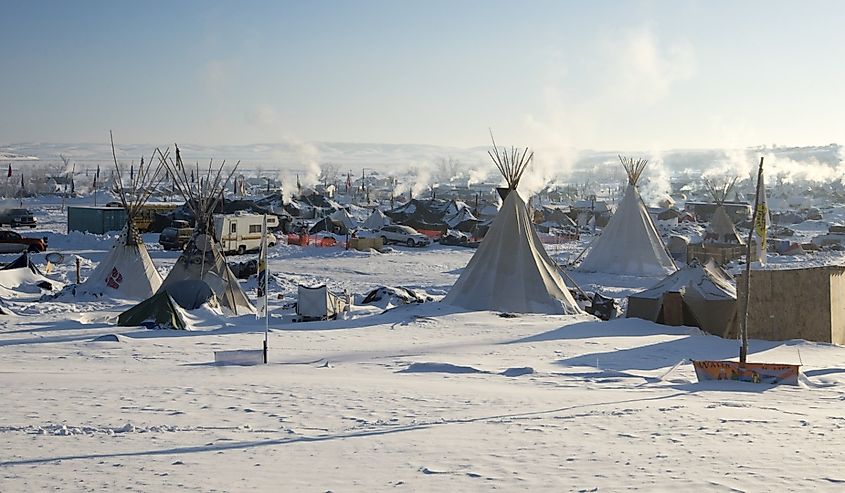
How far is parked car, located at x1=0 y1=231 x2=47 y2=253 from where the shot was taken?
28.9m

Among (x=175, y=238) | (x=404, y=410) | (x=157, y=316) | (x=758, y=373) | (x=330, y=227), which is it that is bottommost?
(x=404, y=410)

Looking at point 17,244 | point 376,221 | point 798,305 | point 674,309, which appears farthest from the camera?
point 376,221

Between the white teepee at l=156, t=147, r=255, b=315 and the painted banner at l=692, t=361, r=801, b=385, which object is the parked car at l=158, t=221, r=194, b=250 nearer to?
the white teepee at l=156, t=147, r=255, b=315

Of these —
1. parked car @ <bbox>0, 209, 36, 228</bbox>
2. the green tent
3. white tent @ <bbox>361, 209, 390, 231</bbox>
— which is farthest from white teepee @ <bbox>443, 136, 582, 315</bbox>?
parked car @ <bbox>0, 209, 36, 228</bbox>

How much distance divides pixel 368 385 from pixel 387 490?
4135 mm

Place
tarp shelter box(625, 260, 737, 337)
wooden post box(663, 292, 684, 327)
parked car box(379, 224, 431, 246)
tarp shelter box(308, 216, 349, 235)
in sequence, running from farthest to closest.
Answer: tarp shelter box(308, 216, 349, 235) < parked car box(379, 224, 431, 246) < wooden post box(663, 292, 684, 327) < tarp shelter box(625, 260, 737, 337)

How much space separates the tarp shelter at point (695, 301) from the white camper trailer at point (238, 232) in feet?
55.2

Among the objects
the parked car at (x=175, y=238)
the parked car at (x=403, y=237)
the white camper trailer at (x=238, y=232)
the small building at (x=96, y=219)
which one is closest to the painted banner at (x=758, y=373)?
the white camper trailer at (x=238, y=232)

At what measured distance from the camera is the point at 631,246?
2698cm

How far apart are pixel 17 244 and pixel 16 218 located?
49.3 feet

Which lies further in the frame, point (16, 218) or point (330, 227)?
point (330, 227)

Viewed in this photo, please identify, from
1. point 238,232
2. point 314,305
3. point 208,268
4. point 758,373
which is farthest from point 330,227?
point 758,373

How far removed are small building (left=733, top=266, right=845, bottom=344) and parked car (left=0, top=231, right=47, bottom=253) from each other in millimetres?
23477

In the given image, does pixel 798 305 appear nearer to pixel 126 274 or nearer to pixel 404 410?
pixel 404 410
